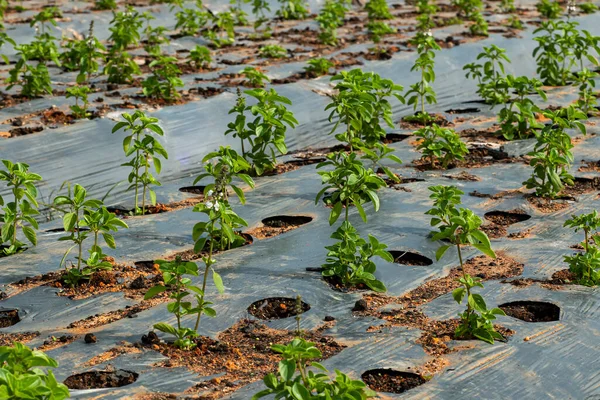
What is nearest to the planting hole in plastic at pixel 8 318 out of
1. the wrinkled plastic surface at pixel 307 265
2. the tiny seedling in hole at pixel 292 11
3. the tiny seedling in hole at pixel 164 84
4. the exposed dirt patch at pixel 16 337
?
the wrinkled plastic surface at pixel 307 265

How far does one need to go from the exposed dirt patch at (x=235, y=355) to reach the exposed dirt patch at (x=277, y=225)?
1270 mm

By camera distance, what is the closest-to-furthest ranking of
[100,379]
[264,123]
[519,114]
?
[100,379] < [264,123] < [519,114]

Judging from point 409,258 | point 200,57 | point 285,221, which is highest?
point 200,57

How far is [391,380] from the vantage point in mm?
3611

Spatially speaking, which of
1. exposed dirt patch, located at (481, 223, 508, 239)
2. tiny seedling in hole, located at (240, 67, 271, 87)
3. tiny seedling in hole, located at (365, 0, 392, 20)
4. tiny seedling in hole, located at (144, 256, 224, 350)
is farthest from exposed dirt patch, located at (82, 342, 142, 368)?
tiny seedling in hole, located at (365, 0, 392, 20)

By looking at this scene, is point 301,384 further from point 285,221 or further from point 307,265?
point 285,221

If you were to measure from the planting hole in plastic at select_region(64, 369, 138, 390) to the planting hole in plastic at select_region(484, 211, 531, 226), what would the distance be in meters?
2.78

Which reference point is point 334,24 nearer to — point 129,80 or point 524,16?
point 129,80

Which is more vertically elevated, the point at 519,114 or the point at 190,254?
the point at 519,114

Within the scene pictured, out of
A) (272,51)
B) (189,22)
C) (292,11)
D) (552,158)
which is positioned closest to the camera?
(552,158)

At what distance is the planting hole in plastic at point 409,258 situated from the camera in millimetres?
4891

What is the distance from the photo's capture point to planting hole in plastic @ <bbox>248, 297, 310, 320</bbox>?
4235 millimetres

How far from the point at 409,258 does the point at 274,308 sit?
1.00m

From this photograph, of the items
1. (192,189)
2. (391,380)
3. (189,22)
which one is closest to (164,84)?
(192,189)
